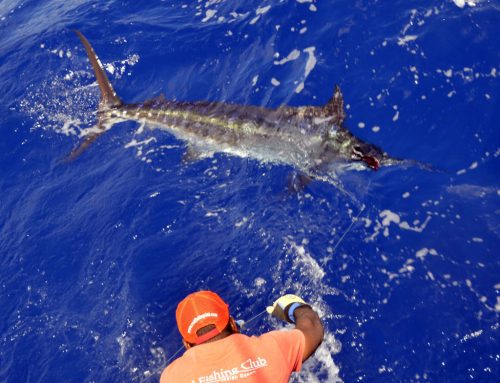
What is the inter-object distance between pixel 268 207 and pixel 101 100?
405 cm

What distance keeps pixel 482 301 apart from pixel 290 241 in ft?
7.53

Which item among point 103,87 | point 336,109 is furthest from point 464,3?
point 103,87

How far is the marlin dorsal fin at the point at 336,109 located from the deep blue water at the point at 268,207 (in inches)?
9.8

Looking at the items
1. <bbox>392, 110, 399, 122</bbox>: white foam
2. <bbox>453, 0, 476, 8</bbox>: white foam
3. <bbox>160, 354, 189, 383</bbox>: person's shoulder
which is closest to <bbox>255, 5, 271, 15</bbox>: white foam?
<bbox>453, 0, 476, 8</bbox>: white foam

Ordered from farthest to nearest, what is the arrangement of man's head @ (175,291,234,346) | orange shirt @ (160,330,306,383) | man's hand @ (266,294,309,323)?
1. man's hand @ (266,294,309,323)
2. man's head @ (175,291,234,346)
3. orange shirt @ (160,330,306,383)

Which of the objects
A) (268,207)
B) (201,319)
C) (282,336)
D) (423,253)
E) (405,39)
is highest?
(201,319)

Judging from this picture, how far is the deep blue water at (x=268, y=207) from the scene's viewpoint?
499 cm

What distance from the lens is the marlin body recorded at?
6.68 m

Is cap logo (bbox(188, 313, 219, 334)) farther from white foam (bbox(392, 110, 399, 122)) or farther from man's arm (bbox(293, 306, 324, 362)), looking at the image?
white foam (bbox(392, 110, 399, 122))

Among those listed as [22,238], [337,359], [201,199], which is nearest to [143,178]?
[201,199]

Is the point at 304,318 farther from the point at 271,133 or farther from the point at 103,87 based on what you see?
the point at 103,87

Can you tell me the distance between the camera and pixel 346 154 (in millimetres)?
6648

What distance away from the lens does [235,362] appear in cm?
318

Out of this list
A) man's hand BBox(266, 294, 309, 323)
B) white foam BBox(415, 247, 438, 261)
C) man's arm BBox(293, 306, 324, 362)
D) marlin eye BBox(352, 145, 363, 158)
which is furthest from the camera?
marlin eye BBox(352, 145, 363, 158)
